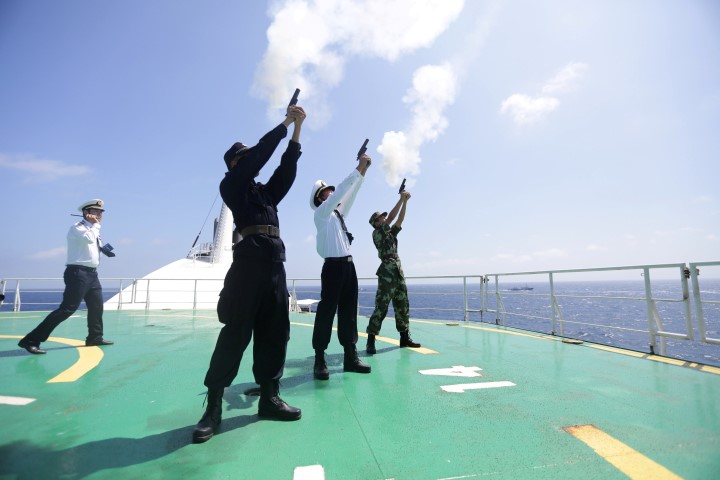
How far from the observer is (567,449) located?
5.99 ft

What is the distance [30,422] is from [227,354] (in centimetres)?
140

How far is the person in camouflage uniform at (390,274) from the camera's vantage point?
4.54m

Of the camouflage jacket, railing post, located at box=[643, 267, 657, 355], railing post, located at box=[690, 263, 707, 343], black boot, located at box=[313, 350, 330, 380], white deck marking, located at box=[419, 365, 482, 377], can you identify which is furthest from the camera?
the camouflage jacket

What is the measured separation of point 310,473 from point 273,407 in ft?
2.49

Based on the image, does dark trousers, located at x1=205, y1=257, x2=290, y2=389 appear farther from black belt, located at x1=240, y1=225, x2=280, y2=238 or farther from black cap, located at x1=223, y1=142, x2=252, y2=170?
black cap, located at x1=223, y1=142, x2=252, y2=170

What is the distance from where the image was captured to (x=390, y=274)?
15.2 ft

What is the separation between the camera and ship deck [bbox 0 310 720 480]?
166 centimetres

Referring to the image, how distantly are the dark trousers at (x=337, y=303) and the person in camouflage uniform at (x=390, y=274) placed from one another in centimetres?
103

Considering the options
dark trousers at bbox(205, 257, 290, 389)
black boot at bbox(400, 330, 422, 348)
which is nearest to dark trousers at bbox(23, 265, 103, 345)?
dark trousers at bbox(205, 257, 290, 389)

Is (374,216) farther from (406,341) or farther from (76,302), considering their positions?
(76,302)

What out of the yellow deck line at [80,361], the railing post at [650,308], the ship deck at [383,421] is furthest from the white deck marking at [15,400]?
the railing post at [650,308]

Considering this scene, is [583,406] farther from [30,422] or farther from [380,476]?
[30,422]

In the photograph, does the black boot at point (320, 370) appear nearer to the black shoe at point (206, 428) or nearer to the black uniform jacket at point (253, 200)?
the black shoe at point (206, 428)

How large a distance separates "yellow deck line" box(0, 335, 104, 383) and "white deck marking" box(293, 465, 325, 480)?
291 centimetres
